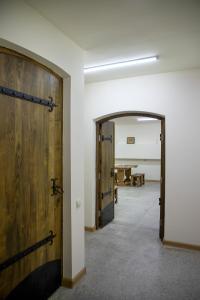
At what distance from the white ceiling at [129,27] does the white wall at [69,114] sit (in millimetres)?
141

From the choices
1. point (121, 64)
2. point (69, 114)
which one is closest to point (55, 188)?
point (69, 114)

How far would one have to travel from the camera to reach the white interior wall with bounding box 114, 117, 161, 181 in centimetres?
973

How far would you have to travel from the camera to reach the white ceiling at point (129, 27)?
1949mm

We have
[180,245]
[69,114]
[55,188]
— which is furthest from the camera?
[180,245]

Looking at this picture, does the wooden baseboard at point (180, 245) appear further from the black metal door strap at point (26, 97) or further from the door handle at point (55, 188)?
the black metal door strap at point (26, 97)

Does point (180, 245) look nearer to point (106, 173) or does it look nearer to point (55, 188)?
point (106, 173)

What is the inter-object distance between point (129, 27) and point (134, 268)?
2836mm

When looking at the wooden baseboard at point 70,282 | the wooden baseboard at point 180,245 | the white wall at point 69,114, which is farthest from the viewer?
the wooden baseboard at point 180,245

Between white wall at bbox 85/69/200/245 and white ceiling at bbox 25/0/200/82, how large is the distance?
0.44 m

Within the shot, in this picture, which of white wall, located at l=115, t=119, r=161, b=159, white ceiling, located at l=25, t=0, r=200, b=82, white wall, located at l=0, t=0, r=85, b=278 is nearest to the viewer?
white ceiling, located at l=25, t=0, r=200, b=82

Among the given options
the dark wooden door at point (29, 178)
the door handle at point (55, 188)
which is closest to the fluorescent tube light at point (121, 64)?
the dark wooden door at point (29, 178)

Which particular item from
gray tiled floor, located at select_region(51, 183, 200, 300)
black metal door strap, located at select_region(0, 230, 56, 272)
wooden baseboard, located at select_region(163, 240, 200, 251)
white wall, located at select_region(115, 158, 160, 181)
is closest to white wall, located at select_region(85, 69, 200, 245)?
wooden baseboard, located at select_region(163, 240, 200, 251)

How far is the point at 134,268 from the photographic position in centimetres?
297

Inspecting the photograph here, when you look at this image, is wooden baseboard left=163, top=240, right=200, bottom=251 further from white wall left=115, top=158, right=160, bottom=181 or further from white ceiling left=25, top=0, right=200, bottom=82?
white wall left=115, top=158, right=160, bottom=181
